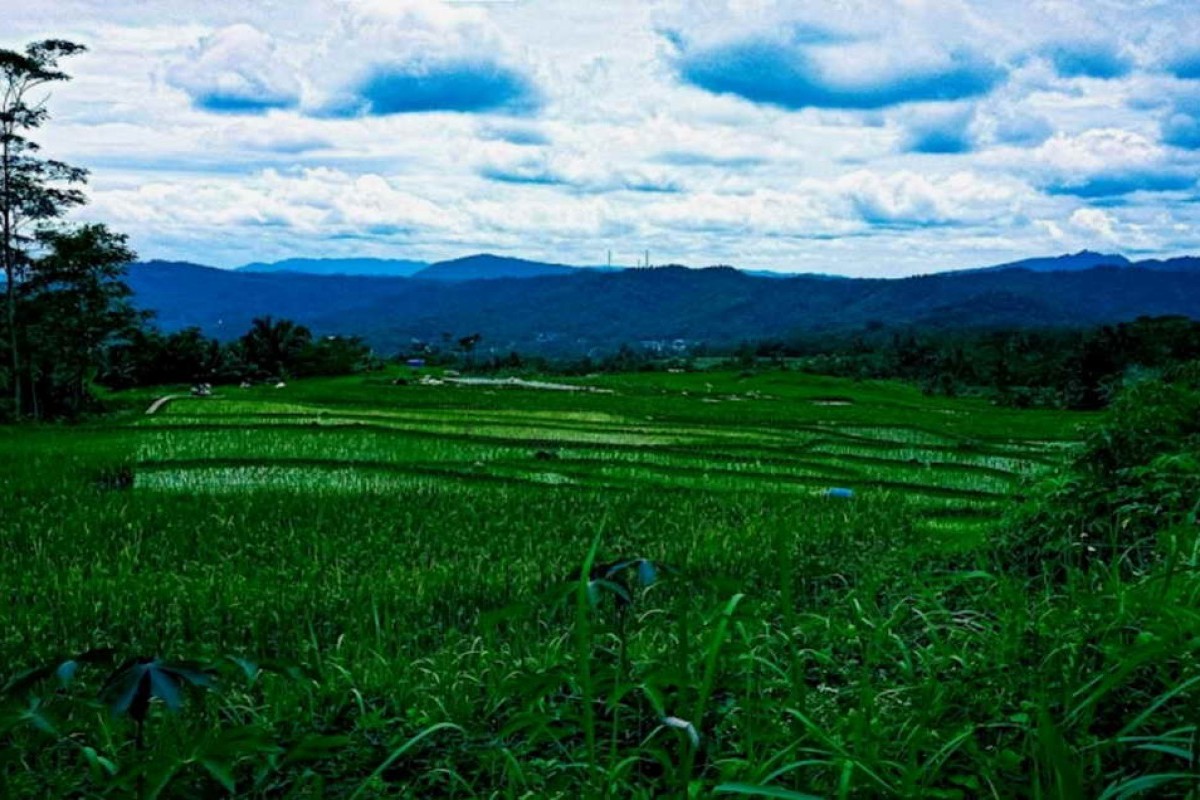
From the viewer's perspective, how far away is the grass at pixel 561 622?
247 centimetres

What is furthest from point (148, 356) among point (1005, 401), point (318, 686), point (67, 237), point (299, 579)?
point (318, 686)

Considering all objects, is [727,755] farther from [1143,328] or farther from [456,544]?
[1143,328]

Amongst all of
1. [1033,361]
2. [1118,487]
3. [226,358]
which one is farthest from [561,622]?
[1033,361]

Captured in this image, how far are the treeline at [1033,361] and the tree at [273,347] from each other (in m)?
30.0

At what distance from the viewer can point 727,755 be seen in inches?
116

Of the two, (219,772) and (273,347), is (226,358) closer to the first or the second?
(273,347)

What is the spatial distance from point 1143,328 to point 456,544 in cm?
4635

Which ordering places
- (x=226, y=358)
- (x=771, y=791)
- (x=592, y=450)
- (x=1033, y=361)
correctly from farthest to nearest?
(x=1033, y=361)
(x=226, y=358)
(x=592, y=450)
(x=771, y=791)

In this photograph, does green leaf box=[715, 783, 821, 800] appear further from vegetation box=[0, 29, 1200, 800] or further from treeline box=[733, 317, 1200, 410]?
treeline box=[733, 317, 1200, 410]

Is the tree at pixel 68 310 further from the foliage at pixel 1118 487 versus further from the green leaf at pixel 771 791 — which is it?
the green leaf at pixel 771 791

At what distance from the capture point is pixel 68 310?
1107 inches

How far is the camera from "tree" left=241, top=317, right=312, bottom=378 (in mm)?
49844

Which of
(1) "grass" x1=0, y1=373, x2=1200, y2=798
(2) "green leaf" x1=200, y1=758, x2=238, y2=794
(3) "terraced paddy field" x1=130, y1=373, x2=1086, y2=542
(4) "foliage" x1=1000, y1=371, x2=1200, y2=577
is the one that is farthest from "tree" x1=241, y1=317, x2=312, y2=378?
(2) "green leaf" x1=200, y1=758, x2=238, y2=794

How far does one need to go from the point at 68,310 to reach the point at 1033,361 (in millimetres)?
49161
